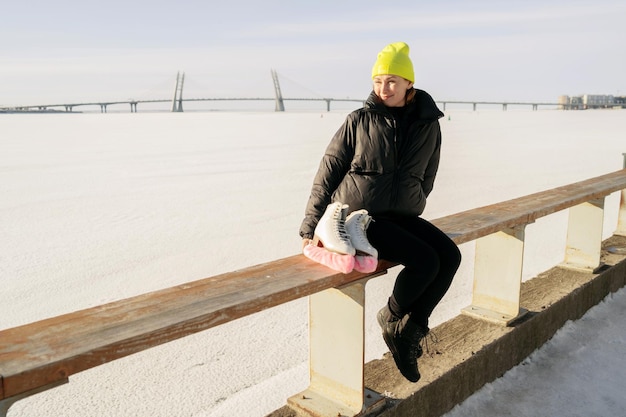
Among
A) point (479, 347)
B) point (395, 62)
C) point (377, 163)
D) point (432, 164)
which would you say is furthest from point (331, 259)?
point (479, 347)

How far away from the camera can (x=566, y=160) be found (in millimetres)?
10898

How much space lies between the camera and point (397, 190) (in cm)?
225

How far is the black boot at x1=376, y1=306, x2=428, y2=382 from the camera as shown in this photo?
2154mm

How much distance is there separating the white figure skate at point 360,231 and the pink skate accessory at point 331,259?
0.08m

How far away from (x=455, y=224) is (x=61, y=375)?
185cm

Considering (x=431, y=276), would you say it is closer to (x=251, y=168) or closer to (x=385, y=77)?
(x=385, y=77)

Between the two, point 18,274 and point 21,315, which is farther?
point 18,274

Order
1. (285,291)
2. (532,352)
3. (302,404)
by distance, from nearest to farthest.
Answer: (285,291) → (302,404) → (532,352)

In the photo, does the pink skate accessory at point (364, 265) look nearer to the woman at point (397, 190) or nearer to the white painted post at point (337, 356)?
the white painted post at point (337, 356)

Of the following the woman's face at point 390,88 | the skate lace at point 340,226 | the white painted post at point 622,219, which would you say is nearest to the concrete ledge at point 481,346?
the skate lace at point 340,226

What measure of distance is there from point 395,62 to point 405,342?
40.7 inches

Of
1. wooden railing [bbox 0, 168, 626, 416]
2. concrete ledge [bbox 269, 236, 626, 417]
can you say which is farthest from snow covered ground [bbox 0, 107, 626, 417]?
wooden railing [bbox 0, 168, 626, 416]

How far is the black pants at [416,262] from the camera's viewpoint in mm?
2131

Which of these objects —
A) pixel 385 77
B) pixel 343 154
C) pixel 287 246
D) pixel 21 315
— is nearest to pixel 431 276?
pixel 343 154
